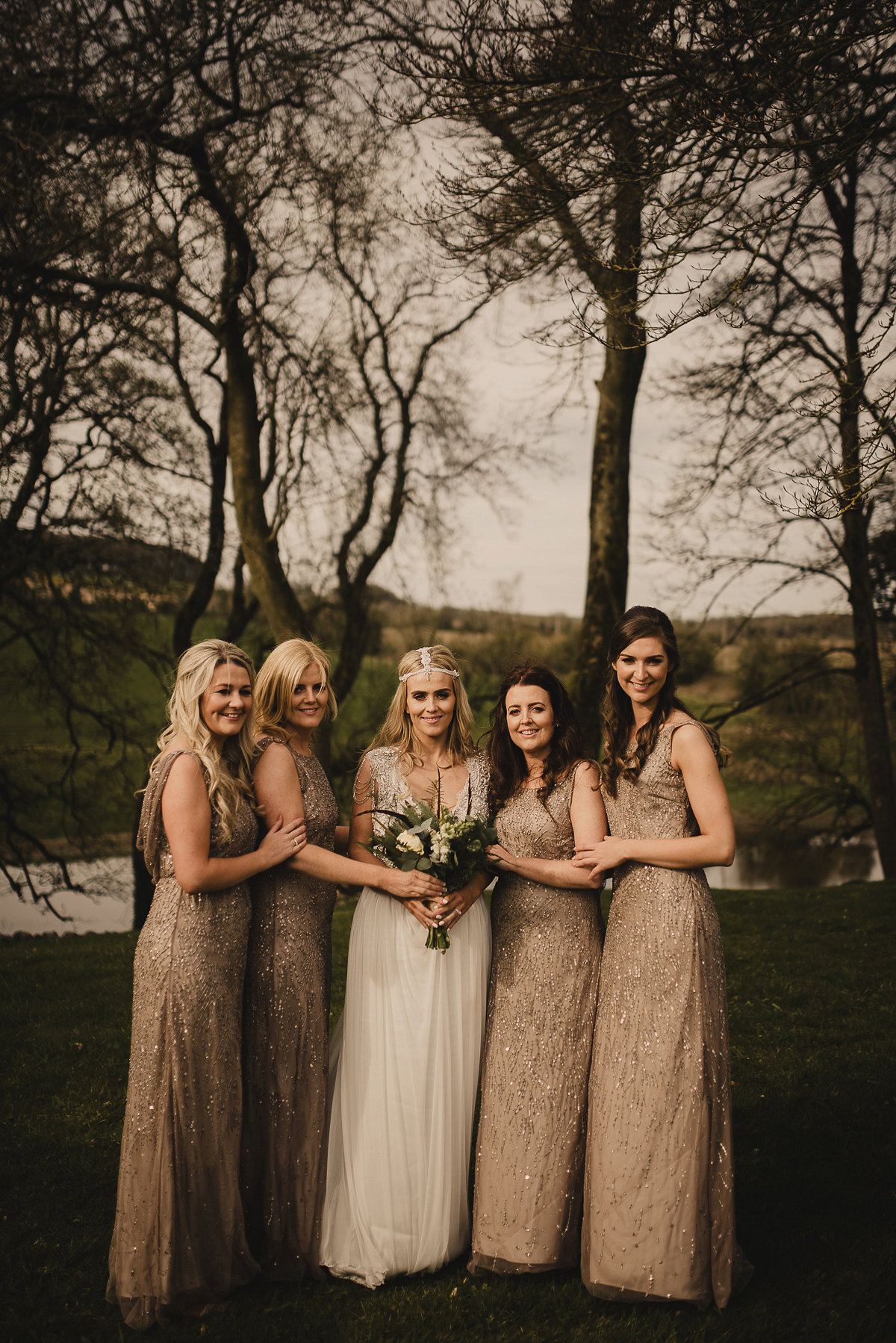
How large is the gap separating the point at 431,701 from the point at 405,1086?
1.66 metres

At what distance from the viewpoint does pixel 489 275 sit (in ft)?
21.1

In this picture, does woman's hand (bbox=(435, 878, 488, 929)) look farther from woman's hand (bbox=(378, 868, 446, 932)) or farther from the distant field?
the distant field

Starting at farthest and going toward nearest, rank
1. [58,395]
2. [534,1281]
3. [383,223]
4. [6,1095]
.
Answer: [383,223]
[58,395]
[6,1095]
[534,1281]

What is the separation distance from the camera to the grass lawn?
140 inches

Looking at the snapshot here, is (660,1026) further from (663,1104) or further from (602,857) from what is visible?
(602,857)

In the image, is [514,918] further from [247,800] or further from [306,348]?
→ [306,348]

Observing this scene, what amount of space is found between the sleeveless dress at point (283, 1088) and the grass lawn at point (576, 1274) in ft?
0.66

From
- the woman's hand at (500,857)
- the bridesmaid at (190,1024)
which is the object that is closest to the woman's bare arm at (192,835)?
the bridesmaid at (190,1024)

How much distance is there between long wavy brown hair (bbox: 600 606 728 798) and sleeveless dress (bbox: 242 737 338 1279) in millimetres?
1518

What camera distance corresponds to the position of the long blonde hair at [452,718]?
172 inches

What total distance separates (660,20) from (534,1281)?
582cm

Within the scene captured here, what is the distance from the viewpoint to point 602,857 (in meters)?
3.78

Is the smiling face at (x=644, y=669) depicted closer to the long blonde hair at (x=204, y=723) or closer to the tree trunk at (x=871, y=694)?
the long blonde hair at (x=204, y=723)

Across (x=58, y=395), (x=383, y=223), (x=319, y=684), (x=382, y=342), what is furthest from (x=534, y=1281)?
(x=382, y=342)
